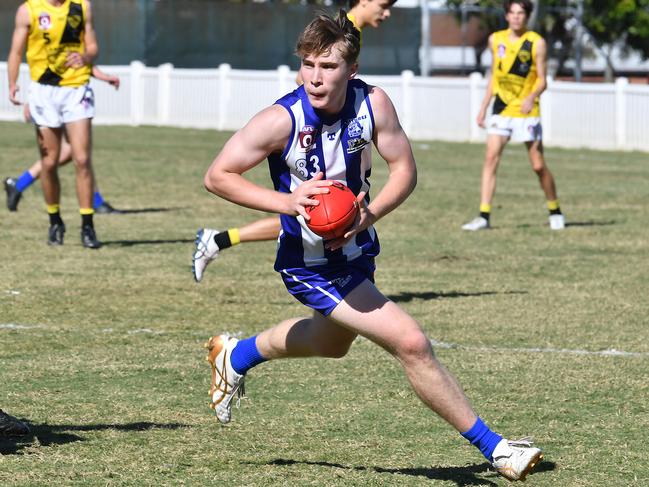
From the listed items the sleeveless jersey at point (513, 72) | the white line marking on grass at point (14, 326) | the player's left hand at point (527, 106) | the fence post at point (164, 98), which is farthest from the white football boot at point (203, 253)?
the fence post at point (164, 98)

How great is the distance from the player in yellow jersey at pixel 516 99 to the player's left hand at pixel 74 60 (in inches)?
175

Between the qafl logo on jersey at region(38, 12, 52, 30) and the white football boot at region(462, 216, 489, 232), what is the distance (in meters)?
4.93

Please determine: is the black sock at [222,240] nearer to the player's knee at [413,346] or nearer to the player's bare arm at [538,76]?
the player's knee at [413,346]

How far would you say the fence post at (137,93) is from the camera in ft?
113

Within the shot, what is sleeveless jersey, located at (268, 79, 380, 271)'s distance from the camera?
5.67m

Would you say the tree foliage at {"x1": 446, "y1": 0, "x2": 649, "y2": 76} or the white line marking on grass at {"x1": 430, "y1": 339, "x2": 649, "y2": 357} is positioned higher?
the tree foliage at {"x1": 446, "y1": 0, "x2": 649, "y2": 76}

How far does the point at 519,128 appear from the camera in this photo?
49.4ft

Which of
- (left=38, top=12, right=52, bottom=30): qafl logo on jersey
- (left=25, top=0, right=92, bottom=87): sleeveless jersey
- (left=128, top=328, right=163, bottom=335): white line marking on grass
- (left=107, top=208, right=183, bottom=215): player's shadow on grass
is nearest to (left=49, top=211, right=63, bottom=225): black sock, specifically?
(left=25, top=0, right=92, bottom=87): sleeveless jersey

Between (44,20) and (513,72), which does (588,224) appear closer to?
(513,72)

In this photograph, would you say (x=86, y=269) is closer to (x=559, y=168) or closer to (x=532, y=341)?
(x=532, y=341)

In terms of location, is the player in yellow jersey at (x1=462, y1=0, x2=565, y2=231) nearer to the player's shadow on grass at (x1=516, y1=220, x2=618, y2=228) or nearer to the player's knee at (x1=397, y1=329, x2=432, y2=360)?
the player's shadow on grass at (x1=516, y1=220, x2=618, y2=228)

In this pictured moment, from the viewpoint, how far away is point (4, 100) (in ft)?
114

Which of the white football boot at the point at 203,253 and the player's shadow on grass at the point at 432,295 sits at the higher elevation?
the white football boot at the point at 203,253

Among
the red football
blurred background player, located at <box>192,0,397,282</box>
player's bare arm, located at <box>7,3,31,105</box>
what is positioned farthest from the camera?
player's bare arm, located at <box>7,3,31,105</box>
